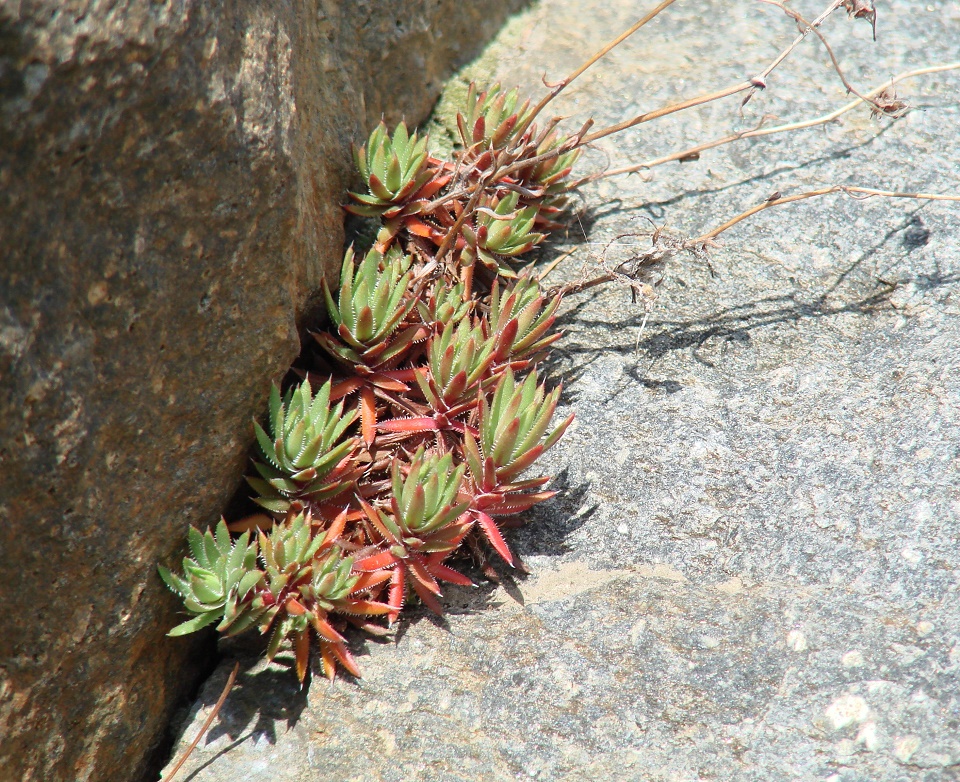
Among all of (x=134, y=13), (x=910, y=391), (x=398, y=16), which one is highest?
(x=134, y=13)

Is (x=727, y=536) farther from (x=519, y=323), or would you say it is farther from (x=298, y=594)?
(x=298, y=594)

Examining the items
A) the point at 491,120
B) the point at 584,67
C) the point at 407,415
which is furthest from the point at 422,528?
the point at 584,67

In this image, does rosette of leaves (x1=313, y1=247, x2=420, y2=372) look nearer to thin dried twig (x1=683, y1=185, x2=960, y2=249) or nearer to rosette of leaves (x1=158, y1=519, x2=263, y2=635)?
rosette of leaves (x1=158, y1=519, x2=263, y2=635)

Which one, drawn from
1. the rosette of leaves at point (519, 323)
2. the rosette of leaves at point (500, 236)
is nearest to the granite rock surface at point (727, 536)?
the rosette of leaves at point (519, 323)

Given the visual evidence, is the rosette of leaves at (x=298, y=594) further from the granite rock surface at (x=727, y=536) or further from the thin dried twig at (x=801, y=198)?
the thin dried twig at (x=801, y=198)

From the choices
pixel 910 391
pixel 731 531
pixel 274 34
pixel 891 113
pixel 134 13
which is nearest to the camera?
pixel 134 13

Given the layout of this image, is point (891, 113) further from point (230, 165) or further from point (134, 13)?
point (134, 13)

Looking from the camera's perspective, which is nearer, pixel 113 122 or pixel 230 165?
pixel 113 122

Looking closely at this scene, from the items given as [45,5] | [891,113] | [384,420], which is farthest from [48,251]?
[891,113]
